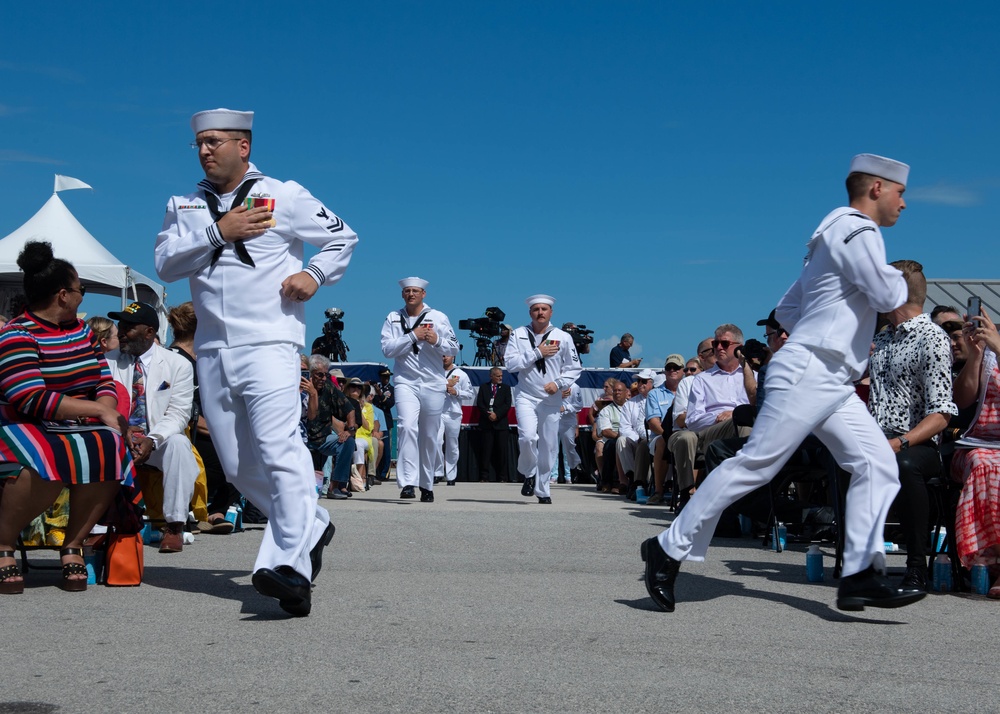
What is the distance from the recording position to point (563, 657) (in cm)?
421

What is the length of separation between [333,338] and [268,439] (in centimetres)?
1880

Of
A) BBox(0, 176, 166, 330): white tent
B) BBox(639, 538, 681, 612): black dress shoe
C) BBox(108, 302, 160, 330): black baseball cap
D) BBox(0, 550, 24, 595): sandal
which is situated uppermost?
BBox(0, 176, 166, 330): white tent

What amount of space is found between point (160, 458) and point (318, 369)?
584 centimetres

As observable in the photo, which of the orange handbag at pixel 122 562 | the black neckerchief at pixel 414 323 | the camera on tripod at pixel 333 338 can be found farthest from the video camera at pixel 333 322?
the orange handbag at pixel 122 562

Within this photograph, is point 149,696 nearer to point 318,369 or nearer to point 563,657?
point 563,657

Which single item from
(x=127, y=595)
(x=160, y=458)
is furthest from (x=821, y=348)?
(x=160, y=458)

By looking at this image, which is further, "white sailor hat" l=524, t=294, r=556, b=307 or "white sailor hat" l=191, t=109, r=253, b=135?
"white sailor hat" l=524, t=294, r=556, b=307

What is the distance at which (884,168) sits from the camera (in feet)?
18.2

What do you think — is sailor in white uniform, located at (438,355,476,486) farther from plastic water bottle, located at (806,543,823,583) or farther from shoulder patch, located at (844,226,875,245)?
shoulder patch, located at (844,226,875,245)

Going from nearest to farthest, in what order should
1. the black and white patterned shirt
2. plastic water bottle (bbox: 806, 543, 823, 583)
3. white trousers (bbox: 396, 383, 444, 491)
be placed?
the black and white patterned shirt → plastic water bottle (bbox: 806, 543, 823, 583) → white trousers (bbox: 396, 383, 444, 491)

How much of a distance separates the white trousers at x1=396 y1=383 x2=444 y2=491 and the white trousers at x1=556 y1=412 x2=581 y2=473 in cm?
711

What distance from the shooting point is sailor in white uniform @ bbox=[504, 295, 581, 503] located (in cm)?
1378

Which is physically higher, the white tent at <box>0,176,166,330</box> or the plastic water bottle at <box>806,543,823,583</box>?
the white tent at <box>0,176,166,330</box>

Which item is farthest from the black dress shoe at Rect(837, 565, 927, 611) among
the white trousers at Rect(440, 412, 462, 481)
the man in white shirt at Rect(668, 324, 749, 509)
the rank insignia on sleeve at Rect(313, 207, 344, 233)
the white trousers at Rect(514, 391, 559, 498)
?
the white trousers at Rect(440, 412, 462, 481)
